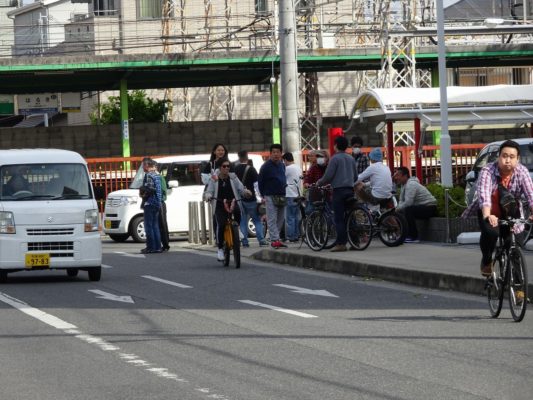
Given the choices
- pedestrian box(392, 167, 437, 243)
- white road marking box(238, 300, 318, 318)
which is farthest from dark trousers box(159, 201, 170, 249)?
white road marking box(238, 300, 318, 318)

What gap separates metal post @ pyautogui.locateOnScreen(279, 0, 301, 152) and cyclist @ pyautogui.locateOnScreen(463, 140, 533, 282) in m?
13.8

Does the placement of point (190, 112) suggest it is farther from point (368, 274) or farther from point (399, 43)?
point (368, 274)

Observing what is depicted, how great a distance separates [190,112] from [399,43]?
31828 mm

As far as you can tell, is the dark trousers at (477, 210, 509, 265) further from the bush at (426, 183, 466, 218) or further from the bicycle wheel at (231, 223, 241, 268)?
the bush at (426, 183, 466, 218)

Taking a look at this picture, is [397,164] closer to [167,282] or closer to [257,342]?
[167,282]

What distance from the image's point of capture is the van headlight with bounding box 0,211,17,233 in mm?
18500

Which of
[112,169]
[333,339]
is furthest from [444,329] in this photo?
[112,169]

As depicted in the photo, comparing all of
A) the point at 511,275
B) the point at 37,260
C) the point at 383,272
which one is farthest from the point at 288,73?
the point at 511,275

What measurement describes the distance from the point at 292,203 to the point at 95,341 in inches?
538

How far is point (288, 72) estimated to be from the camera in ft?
85.5

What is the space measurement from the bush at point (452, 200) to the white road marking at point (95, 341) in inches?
358

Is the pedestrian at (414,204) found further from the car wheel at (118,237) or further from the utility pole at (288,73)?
the car wheel at (118,237)

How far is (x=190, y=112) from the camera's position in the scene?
7469 centimetres

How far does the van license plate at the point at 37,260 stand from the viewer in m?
18.5
